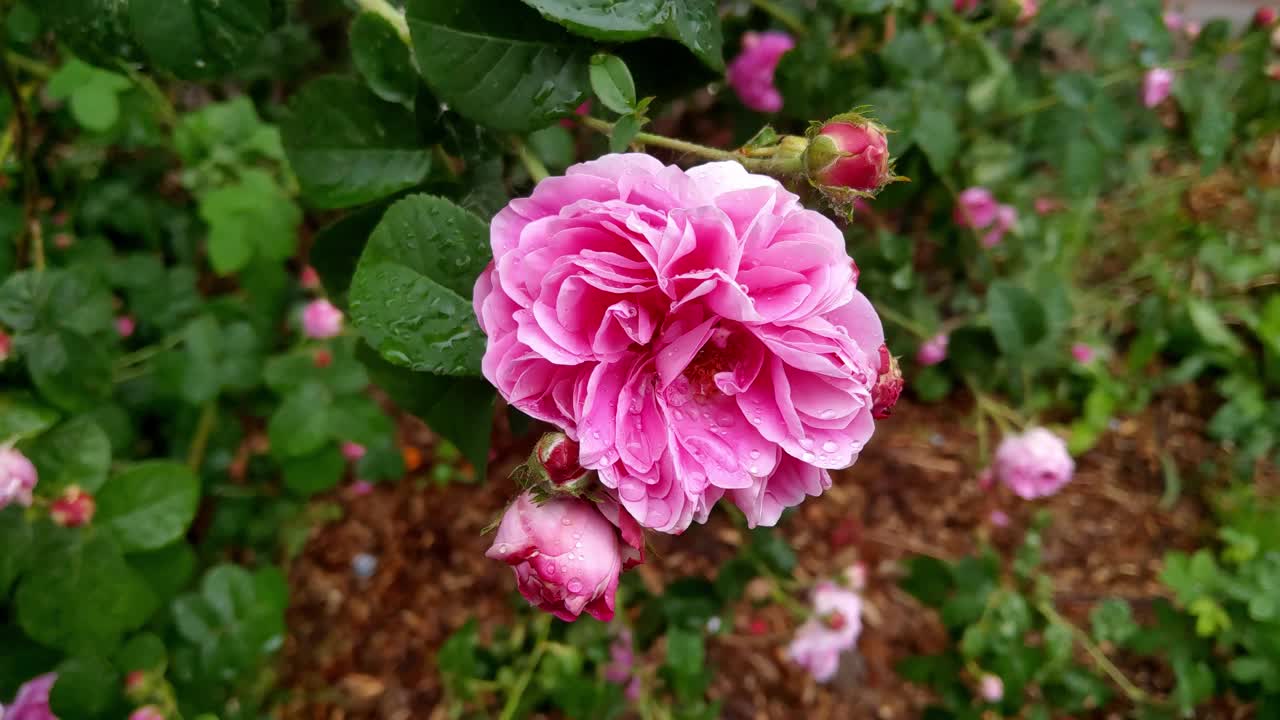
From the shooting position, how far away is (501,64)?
0.67 metres

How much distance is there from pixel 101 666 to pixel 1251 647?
1.78 m

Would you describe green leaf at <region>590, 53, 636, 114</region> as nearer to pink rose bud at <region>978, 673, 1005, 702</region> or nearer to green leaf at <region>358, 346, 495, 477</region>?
green leaf at <region>358, 346, 495, 477</region>

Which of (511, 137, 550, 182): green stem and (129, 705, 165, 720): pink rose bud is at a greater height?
(511, 137, 550, 182): green stem

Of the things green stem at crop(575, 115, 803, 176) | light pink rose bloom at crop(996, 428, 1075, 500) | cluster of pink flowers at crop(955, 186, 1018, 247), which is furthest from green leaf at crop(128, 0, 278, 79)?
light pink rose bloom at crop(996, 428, 1075, 500)

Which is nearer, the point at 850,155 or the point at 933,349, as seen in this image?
the point at 850,155

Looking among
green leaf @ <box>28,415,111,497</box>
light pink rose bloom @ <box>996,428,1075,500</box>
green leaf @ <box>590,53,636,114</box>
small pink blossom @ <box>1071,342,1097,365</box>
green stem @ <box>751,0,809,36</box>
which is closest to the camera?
green leaf @ <box>590,53,636,114</box>

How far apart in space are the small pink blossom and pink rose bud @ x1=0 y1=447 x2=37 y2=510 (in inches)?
77.9

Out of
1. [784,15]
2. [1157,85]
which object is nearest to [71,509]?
[784,15]

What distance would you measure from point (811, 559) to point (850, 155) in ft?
4.22

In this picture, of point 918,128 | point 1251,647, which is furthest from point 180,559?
point 1251,647

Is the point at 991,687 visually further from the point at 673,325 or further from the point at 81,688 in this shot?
the point at 81,688

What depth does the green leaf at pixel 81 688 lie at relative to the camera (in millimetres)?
862

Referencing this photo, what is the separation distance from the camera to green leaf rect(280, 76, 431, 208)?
767mm

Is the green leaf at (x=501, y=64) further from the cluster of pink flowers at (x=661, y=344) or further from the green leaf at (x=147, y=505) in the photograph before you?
the green leaf at (x=147, y=505)
